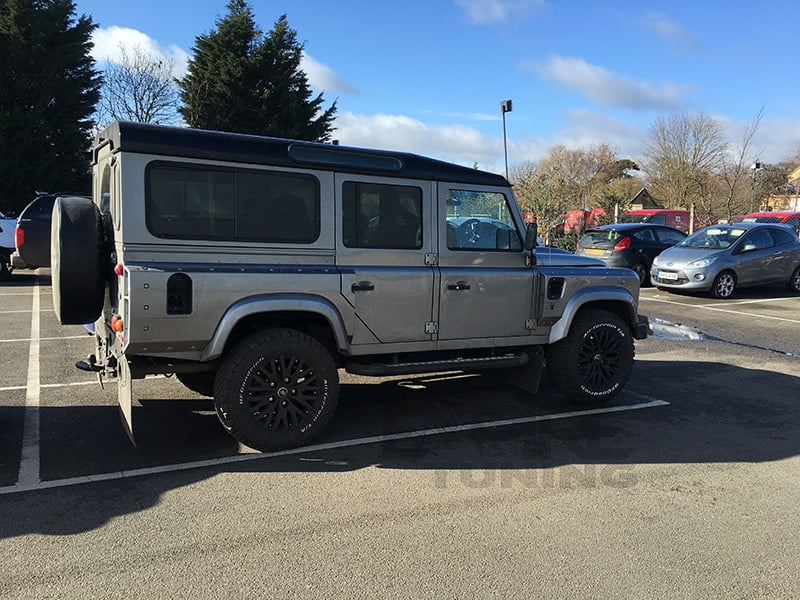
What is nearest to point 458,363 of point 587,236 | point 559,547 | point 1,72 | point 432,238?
point 432,238

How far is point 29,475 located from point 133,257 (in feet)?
5.12

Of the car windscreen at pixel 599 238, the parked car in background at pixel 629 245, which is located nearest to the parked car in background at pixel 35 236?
the parked car in background at pixel 629 245

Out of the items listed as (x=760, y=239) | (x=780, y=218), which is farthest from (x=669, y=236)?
(x=780, y=218)

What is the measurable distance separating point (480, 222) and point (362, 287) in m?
1.26

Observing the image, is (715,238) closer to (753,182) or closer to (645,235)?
(645,235)

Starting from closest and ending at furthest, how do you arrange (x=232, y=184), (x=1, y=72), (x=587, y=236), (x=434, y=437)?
1. (x=232, y=184)
2. (x=434, y=437)
3. (x=587, y=236)
4. (x=1, y=72)

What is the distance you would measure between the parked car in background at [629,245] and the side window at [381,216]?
10933 millimetres

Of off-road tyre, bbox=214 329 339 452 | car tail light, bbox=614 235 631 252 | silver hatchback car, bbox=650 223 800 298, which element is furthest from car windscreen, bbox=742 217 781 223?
off-road tyre, bbox=214 329 339 452

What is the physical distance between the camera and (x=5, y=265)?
13.8 m

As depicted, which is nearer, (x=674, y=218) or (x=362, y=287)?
(x=362, y=287)

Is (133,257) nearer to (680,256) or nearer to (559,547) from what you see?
(559,547)

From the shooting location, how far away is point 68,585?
272 cm

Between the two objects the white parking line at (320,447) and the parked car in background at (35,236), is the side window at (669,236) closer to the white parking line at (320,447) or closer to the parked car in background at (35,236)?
the white parking line at (320,447)

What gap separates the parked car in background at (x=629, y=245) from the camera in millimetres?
14891
